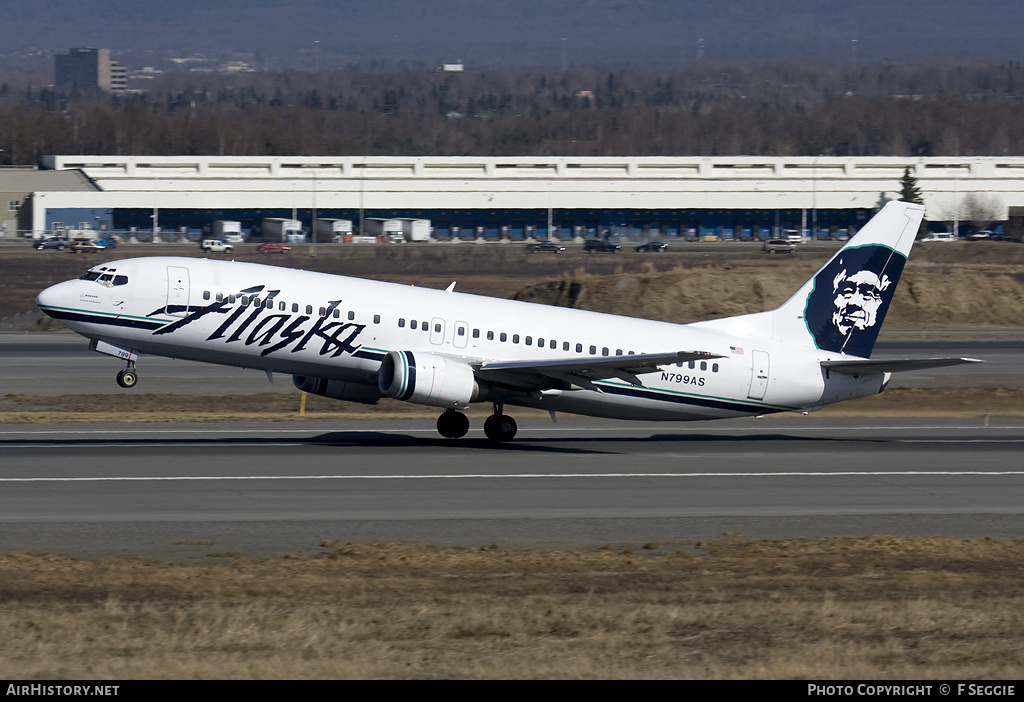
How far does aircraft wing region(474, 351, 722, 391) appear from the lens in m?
31.9

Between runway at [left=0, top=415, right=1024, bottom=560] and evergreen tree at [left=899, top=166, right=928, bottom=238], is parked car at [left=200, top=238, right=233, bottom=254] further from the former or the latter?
runway at [left=0, top=415, right=1024, bottom=560]

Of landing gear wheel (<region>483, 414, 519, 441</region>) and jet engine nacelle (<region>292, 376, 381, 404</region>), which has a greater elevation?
jet engine nacelle (<region>292, 376, 381, 404</region>)

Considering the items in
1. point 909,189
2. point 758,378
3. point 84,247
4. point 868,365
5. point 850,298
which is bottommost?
point 84,247

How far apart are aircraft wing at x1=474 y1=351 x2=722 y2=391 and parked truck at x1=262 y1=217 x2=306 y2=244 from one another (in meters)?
108

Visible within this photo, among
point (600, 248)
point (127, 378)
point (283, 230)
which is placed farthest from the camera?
point (283, 230)

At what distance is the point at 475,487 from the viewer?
27719 mm

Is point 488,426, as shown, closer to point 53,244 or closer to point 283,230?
point 53,244

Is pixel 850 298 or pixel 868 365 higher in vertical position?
pixel 850 298

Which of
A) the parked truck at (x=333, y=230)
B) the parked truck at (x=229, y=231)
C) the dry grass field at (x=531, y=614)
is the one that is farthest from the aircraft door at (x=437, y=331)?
the parked truck at (x=229, y=231)

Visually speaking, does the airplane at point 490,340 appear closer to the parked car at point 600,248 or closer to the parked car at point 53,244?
the parked car at point 53,244

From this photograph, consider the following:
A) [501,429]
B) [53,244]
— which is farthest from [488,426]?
[53,244]

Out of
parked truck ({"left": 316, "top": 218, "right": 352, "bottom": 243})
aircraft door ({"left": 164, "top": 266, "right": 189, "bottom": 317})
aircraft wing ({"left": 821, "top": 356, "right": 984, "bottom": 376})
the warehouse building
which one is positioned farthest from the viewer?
the warehouse building

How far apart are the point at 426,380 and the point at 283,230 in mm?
111527

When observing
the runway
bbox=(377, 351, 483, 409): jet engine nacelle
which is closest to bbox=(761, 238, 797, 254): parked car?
the runway
